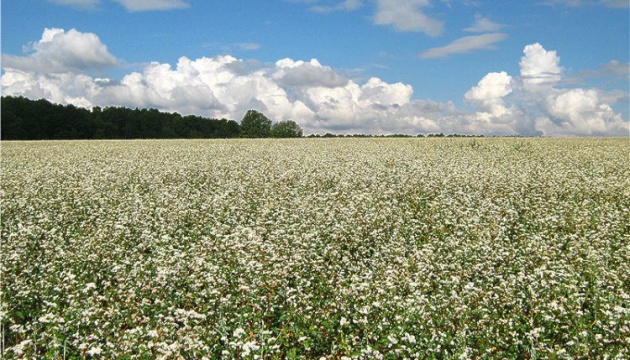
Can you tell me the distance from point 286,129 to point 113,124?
43.8 m

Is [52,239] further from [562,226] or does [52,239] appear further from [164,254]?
[562,226]

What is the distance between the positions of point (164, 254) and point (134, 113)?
118m

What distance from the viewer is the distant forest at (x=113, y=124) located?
289ft

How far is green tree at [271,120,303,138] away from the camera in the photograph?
125 meters

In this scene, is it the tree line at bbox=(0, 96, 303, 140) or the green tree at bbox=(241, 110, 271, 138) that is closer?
the tree line at bbox=(0, 96, 303, 140)

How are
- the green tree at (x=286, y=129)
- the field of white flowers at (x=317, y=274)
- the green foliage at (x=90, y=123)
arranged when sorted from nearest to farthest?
the field of white flowers at (x=317, y=274)
the green foliage at (x=90, y=123)
the green tree at (x=286, y=129)

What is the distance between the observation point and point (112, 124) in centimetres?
10488

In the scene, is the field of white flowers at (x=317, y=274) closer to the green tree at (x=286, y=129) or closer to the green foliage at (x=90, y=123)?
the green foliage at (x=90, y=123)

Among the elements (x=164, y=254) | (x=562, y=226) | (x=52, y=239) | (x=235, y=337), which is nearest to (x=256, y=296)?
(x=235, y=337)

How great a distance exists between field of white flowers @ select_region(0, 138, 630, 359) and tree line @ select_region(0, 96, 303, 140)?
82.4 metres

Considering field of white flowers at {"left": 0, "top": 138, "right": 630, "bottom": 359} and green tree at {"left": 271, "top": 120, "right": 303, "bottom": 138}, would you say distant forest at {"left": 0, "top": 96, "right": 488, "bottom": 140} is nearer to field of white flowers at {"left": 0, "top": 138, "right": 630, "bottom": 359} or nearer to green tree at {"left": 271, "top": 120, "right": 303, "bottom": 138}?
green tree at {"left": 271, "top": 120, "right": 303, "bottom": 138}

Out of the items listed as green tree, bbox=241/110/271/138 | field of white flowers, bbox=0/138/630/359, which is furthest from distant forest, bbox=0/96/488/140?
field of white flowers, bbox=0/138/630/359

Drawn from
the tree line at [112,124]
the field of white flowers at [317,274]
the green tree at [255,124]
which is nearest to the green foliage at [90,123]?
the tree line at [112,124]

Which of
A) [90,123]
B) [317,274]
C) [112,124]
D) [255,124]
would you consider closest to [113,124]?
Result: [112,124]
